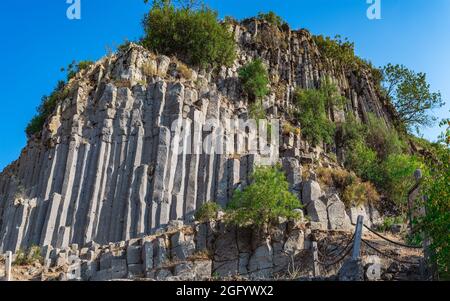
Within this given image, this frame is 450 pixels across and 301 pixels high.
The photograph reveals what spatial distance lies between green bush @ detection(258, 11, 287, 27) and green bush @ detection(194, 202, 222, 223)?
2166cm

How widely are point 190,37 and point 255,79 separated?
13.8 feet

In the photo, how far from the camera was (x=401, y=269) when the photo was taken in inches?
678

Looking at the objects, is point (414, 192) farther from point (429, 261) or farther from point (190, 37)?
point (190, 37)

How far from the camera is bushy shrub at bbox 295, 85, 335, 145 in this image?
1346 inches

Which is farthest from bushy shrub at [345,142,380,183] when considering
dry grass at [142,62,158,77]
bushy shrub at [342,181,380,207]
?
dry grass at [142,62,158,77]

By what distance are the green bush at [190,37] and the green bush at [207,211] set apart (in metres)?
12.8

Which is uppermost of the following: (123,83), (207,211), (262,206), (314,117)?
(314,117)

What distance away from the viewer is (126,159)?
1101 inches

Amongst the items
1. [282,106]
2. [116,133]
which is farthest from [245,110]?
[116,133]

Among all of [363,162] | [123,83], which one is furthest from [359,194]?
[123,83]

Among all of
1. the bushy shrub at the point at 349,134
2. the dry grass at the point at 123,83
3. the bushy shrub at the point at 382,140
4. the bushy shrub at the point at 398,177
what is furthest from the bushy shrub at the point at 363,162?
the dry grass at the point at 123,83

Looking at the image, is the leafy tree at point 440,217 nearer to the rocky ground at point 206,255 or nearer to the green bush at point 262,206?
the rocky ground at point 206,255

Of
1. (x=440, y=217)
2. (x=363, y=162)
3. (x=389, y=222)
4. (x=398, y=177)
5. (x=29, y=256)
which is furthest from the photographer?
(x=363, y=162)

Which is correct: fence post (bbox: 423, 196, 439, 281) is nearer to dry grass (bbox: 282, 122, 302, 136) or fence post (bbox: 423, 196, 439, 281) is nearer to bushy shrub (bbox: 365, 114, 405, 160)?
dry grass (bbox: 282, 122, 302, 136)
